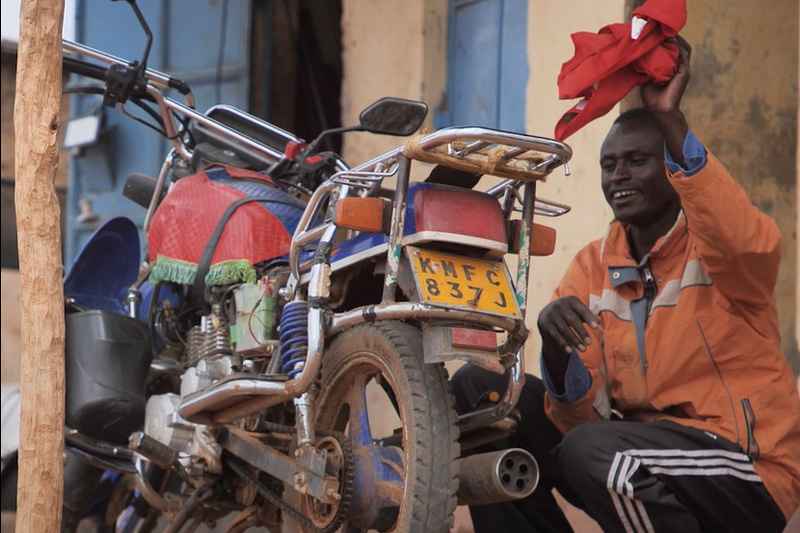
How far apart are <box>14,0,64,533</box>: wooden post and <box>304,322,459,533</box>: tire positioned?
64 centimetres

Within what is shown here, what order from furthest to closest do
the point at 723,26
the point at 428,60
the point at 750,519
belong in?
1. the point at 428,60
2. the point at 723,26
3. the point at 750,519

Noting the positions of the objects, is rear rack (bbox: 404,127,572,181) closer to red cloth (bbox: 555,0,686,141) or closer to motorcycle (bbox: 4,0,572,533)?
motorcycle (bbox: 4,0,572,533)

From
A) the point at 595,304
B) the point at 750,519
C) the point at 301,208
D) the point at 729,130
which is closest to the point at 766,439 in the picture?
the point at 750,519

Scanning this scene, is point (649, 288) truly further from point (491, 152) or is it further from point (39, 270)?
point (39, 270)

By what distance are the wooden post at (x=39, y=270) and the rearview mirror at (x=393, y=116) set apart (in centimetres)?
84

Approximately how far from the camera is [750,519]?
289 centimetres

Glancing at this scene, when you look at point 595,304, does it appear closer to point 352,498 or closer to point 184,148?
point 352,498

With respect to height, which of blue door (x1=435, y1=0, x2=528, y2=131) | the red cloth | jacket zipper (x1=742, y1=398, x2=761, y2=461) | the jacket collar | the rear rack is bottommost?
jacket zipper (x1=742, y1=398, x2=761, y2=461)

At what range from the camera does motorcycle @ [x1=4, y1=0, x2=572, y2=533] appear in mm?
2641

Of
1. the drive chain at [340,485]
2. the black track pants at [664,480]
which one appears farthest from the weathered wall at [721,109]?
the drive chain at [340,485]

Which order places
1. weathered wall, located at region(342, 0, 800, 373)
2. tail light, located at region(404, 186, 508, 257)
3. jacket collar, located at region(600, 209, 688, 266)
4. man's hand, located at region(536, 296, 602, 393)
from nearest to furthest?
tail light, located at region(404, 186, 508, 257)
man's hand, located at region(536, 296, 602, 393)
jacket collar, located at region(600, 209, 688, 266)
weathered wall, located at region(342, 0, 800, 373)

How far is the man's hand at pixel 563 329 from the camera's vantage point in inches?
121

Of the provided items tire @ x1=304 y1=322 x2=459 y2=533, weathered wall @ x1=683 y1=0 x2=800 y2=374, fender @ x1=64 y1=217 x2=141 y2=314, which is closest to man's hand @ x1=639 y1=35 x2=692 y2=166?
tire @ x1=304 y1=322 x2=459 y2=533

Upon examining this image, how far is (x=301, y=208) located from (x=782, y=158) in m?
2.21
